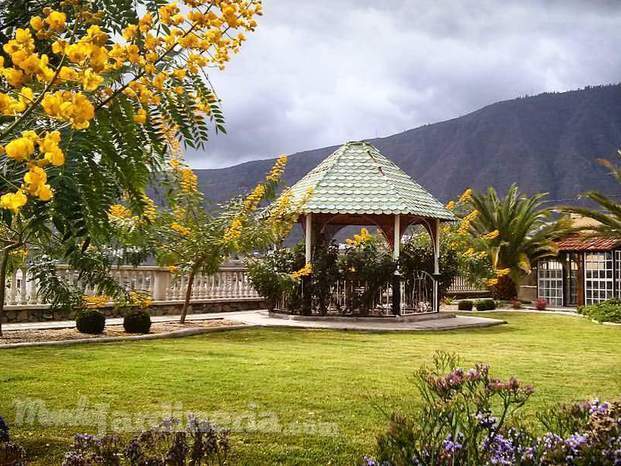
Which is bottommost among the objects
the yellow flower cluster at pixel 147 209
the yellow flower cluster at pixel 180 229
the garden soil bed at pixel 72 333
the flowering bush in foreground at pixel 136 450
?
the garden soil bed at pixel 72 333

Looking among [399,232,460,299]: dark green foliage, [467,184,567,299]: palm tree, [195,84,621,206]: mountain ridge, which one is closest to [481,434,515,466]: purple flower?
[399,232,460,299]: dark green foliage

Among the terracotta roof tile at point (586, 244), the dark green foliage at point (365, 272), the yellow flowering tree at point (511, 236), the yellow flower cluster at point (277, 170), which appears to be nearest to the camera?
the yellow flower cluster at point (277, 170)

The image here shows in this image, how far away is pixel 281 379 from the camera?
6.86 m

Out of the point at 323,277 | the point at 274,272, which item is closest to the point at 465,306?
the point at 323,277

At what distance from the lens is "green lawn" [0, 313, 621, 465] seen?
179 inches

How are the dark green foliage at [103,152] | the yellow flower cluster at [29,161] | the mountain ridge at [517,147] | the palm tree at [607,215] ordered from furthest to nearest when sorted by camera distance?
the mountain ridge at [517,147] → the palm tree at [607,215] → the dark green foliage at [103,152] → the yellow flower cluster at [29,161]

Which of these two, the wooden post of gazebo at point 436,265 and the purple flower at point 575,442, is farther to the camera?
the wooden post of gazebo at point 436,265

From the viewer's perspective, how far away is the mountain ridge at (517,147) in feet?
235

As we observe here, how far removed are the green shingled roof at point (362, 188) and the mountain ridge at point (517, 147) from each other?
1894 inches

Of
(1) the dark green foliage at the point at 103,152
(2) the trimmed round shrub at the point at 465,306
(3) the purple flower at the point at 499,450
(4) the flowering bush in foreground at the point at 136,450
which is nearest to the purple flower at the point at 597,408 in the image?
(3) the purple flower at the point at 499,450

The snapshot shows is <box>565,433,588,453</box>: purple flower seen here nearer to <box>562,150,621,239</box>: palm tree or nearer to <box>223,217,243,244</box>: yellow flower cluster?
<box>223,217,243,244</box>: yellow flower cluster

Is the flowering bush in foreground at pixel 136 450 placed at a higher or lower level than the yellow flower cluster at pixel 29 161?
lower

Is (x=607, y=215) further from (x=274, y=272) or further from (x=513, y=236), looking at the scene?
(x=274, y=272)

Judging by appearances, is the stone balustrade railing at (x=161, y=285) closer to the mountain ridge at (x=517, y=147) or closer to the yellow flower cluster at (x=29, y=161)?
the yellow flower cluster at (x=29, y=161)
